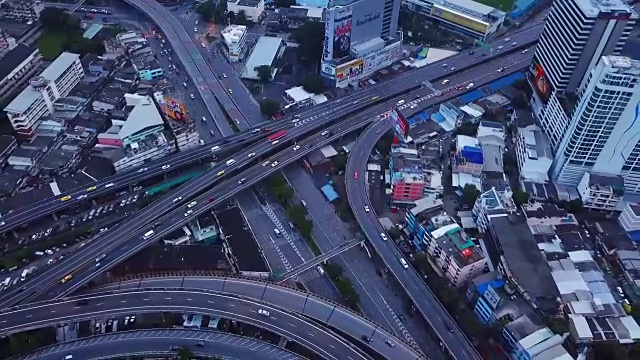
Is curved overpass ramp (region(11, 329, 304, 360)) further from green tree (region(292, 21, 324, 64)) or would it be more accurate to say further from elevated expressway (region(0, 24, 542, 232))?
green tree (region(292, 21, 324, 64))

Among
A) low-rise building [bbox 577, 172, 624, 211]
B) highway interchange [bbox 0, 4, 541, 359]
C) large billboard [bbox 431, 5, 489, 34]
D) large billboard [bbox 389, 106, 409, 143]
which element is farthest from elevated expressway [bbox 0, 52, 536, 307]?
low-rise building [bbox 577, 172, 624, 211]

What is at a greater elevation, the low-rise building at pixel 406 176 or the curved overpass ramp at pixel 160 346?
the low-rise building at pixel 406 176

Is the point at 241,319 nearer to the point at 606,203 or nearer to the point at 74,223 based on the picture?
the point at 74,223

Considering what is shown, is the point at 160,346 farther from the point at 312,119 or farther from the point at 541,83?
the point at 541,83

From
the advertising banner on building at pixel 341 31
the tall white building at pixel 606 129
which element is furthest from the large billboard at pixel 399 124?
the tall white building at pixel 606 129

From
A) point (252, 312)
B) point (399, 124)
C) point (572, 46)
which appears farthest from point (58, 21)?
point (572, 46)

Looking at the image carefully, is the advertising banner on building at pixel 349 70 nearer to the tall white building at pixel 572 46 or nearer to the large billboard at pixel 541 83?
the large billboard at pixel 541 83
